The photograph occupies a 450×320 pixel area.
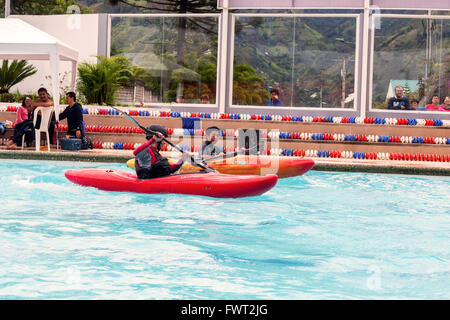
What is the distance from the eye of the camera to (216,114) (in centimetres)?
1745

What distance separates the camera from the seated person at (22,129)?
15.0 m

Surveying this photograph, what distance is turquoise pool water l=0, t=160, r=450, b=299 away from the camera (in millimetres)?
5477

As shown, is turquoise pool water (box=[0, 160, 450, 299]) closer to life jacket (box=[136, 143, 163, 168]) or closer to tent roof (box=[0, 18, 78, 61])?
life jacket (box=[136, 143, 163, 168])

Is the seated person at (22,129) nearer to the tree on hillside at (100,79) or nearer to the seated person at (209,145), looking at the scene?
the tree on hillside at (100,79)

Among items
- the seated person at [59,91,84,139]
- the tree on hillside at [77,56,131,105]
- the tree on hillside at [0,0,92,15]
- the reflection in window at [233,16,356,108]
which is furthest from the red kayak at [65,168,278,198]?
the tree on hillside at [0,0,92,15]

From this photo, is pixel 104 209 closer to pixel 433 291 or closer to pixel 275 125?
pixel 433 291

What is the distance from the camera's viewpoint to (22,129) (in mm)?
14977

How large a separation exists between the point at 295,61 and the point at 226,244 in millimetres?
12072

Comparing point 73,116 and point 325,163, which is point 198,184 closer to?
point 325,163

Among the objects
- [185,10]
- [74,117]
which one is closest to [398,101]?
[185,10]

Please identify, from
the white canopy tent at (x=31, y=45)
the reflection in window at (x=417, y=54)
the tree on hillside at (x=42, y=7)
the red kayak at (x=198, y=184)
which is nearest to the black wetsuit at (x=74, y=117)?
the white canopy tent at (x=31, y=45)

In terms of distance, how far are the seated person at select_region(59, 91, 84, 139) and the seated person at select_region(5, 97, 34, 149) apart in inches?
33.2

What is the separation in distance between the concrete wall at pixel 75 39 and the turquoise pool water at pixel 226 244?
848 centimetres
